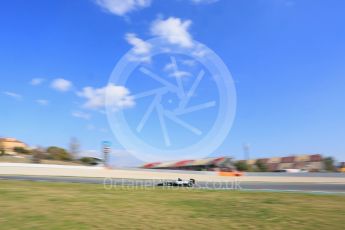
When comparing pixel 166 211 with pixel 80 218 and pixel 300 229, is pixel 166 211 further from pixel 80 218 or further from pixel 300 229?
pixel 300 229

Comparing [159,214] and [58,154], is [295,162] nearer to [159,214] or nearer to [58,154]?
[58,154]

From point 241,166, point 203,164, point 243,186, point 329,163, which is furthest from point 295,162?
point 243,186

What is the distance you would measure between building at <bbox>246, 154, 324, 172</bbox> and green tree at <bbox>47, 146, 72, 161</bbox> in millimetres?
48212

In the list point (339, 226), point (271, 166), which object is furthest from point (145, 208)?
point (271, 166)

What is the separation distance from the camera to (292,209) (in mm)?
14750

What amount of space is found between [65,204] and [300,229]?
8.52 m

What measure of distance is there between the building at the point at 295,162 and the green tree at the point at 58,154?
1898 inches

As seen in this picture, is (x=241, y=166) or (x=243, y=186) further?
(x=241, y=166)

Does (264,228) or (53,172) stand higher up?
(53,172)

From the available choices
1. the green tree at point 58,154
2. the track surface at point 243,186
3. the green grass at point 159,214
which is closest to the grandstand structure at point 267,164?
the green tree at point 58,154

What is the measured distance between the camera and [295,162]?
102 metres

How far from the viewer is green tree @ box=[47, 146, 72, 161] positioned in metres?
102

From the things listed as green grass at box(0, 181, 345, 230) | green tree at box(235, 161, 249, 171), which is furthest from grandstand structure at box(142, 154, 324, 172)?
green grass at box(0, 181, 345, 230)

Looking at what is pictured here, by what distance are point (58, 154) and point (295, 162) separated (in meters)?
62.3
